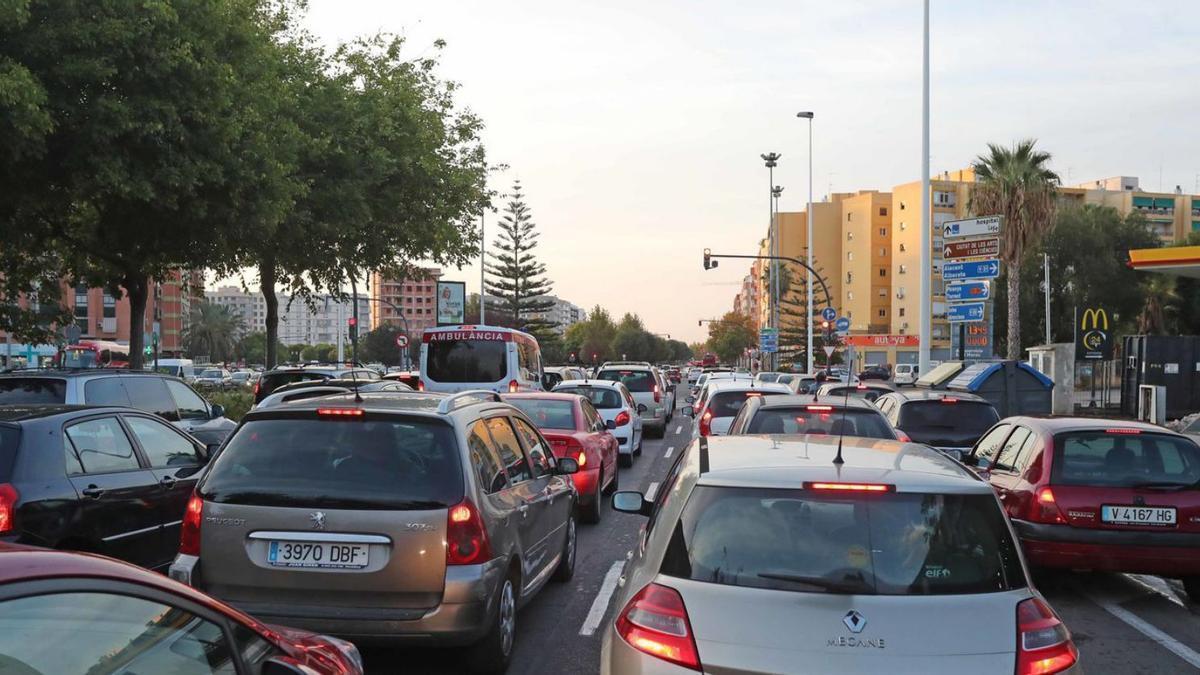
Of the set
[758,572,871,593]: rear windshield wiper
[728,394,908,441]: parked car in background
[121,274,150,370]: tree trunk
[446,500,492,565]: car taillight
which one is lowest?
[446,500,492,565]: car taillight

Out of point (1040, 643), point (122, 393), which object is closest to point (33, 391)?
point (122, 393)

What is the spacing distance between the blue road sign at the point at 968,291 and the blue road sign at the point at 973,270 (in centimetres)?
30

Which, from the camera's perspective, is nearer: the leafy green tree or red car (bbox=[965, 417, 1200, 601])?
red car (bbox=[965, 417, 1200, 601])

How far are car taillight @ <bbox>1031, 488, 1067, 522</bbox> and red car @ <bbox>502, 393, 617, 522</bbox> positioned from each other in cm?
453

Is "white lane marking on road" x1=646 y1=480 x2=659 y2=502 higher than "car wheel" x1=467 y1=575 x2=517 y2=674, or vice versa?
"car wheel" x1=467 y1=575 x2=517 y2=674

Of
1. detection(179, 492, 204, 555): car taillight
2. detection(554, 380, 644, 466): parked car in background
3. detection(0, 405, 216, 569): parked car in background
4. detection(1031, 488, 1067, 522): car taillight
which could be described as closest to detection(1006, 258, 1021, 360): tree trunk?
detection(554, 380, 644, 466): parked car in background

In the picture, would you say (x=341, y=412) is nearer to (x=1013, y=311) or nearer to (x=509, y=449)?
(x=509, y=449)

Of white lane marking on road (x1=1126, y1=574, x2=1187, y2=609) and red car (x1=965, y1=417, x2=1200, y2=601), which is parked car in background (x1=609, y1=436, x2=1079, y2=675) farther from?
white lane marking on road (x1=1126, y1=574, x2=1187, y2=609)

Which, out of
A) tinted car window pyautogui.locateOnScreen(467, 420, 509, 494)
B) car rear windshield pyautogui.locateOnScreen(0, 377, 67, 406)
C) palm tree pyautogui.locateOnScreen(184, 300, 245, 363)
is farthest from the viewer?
palm tree pyautogui.locateOnScreen(184, 300, 245, 363)

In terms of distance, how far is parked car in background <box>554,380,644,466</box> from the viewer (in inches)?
708

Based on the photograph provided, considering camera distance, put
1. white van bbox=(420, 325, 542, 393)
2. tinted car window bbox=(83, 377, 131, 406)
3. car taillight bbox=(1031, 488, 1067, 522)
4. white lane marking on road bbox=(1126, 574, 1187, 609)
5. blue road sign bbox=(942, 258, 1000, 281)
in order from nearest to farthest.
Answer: car taillight bbox=(1031, 488, 1067, 522) → white lane marking on road bbox=(1126, 574, 1187, 609) → tinted car window bbox=(83, 377, 131, 406) → white van bbox=(420, 325, 542, 393) → blue road sign bbox=(942, 258, 1000, 281)

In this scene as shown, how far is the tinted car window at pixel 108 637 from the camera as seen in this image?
2166 millimetres

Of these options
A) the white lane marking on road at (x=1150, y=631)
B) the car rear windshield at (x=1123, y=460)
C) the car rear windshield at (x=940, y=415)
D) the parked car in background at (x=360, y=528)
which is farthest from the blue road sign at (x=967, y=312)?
the parked car in background at (x=360, y=528)

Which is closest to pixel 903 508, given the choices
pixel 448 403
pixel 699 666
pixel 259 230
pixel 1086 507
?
pixel 699 666
